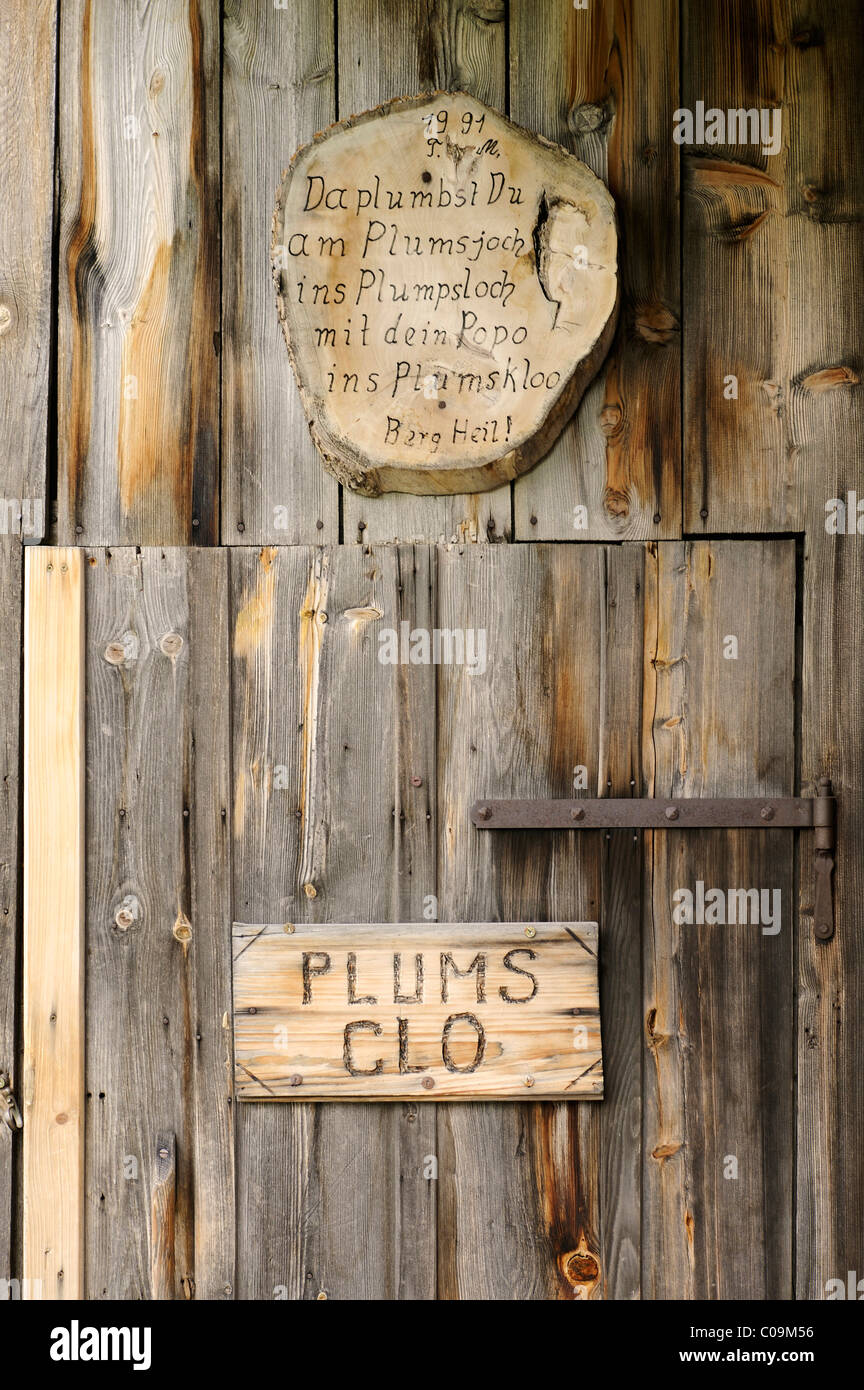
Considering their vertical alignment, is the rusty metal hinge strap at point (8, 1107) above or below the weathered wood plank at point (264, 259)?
below

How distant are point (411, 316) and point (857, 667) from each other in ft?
2.46

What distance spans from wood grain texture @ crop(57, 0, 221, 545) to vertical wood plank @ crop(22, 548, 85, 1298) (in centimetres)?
16

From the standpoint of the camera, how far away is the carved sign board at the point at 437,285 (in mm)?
1134

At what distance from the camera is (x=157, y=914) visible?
1.19 m

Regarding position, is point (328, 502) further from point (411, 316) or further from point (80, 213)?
point (80, 213)

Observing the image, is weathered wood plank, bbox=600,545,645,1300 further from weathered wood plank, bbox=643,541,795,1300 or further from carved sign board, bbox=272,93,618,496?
carved sign board, bbox=272,93,618,496

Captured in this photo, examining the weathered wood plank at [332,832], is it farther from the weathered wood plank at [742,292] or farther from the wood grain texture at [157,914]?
the weathered wood plank at [742,292]

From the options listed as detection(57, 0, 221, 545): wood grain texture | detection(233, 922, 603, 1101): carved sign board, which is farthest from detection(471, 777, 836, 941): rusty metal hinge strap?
detection(57, 0, 221, 545): wood grain texture

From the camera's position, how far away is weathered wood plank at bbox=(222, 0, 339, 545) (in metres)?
1.19

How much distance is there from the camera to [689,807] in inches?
45.6

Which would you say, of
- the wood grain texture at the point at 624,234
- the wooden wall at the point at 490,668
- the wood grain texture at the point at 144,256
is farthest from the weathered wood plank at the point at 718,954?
the wood grain texture at the point at 144,256
